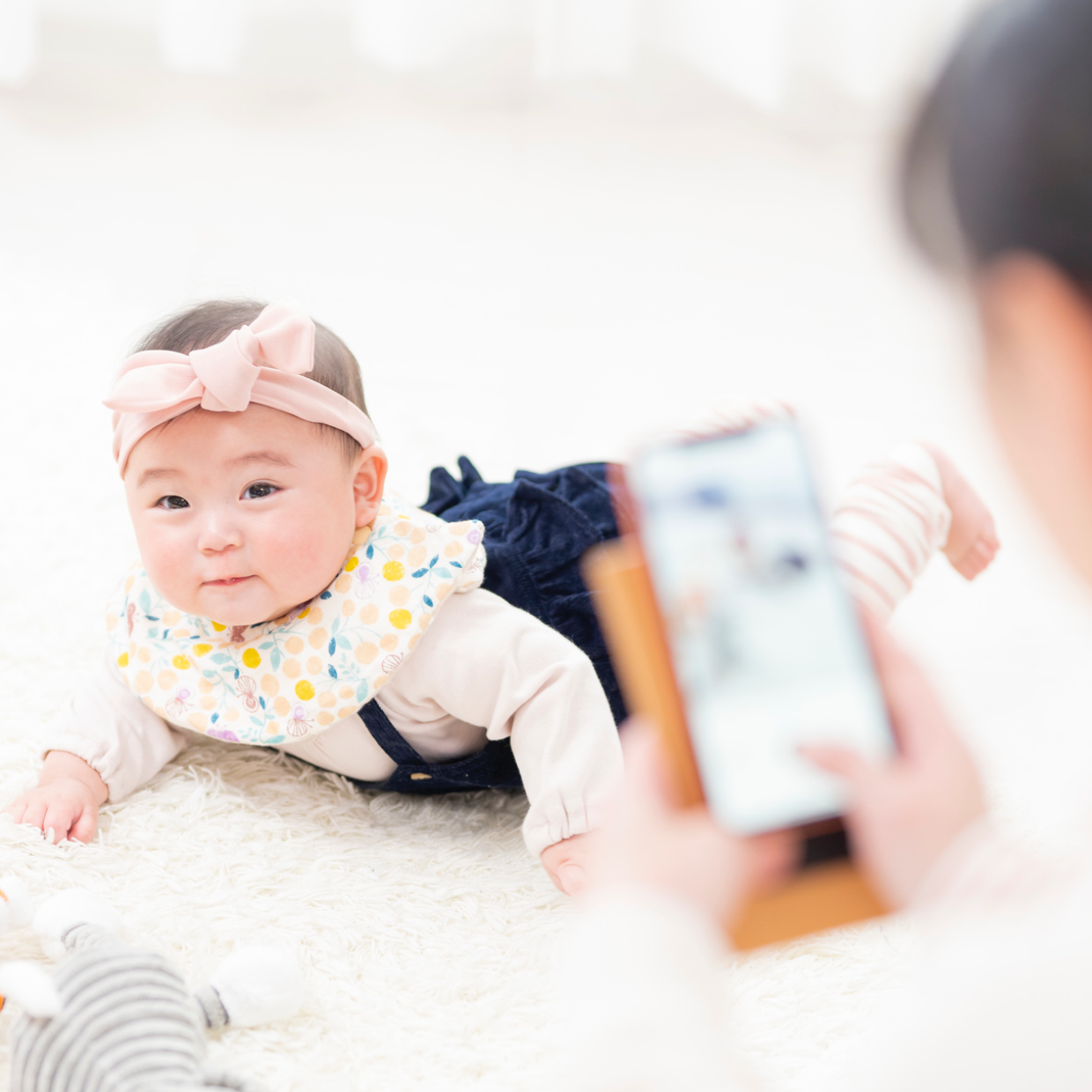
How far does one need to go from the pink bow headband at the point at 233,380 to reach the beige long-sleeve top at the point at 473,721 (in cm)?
19

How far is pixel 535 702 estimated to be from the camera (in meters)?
0.86

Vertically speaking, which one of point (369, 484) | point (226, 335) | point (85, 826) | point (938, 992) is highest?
point (226, 335)

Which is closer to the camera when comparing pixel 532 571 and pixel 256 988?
pixel 256 988

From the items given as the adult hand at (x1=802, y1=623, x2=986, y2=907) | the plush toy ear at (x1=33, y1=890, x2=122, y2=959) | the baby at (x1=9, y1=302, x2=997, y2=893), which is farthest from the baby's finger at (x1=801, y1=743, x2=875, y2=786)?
the plush toy ear at (x1=33, y1=890, x2=122, y2=959)

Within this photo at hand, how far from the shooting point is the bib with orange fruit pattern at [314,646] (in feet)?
2.92

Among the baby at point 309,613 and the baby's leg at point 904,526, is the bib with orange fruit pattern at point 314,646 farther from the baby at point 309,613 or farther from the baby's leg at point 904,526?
the baby's leg at point 904,526

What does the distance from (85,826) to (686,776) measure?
0.56 metres

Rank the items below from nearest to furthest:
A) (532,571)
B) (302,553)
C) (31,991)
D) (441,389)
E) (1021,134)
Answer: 1. (1021,134)
2. (31,991)
3. (302,553)
4. (532,571)
5. (441,389)

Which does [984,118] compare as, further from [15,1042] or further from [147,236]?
[147,236]

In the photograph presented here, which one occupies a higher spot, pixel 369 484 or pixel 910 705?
pixel 369 484

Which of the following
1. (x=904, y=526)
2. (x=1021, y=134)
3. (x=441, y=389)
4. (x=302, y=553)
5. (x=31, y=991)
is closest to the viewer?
(x=1021, y=134)

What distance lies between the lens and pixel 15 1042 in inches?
24.3

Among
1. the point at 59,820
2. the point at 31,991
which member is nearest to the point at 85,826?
the point at 59,820

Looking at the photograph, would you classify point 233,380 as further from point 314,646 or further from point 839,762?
point 839,762
